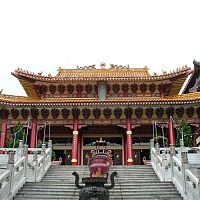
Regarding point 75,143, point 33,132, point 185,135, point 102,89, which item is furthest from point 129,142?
point 33,132

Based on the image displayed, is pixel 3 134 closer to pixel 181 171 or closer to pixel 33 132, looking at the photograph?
pixel 33 132

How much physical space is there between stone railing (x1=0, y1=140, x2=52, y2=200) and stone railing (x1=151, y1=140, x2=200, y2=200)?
548 centimetres

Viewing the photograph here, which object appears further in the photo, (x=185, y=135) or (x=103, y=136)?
(x=103, y=136)

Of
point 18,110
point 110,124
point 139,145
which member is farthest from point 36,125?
→ point 139,145

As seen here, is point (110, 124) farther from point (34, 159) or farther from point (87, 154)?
point (34, 159)

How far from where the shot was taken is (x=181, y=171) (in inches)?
462

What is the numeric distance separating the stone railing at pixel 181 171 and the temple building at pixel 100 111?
6.89 metres

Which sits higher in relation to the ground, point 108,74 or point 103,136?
point 108,74

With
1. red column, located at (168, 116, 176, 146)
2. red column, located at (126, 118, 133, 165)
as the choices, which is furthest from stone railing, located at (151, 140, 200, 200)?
red column, located at (168, 116, 176, 146)

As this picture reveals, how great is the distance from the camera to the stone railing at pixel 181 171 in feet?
33.4

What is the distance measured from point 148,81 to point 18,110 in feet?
34.8

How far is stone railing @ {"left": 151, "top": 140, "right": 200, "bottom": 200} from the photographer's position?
1018 cm

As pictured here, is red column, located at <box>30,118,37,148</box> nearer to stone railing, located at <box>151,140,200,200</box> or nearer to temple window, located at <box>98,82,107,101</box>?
temple window, located at <box>98,82,107,101</box>

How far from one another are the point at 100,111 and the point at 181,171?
12.0 metres
